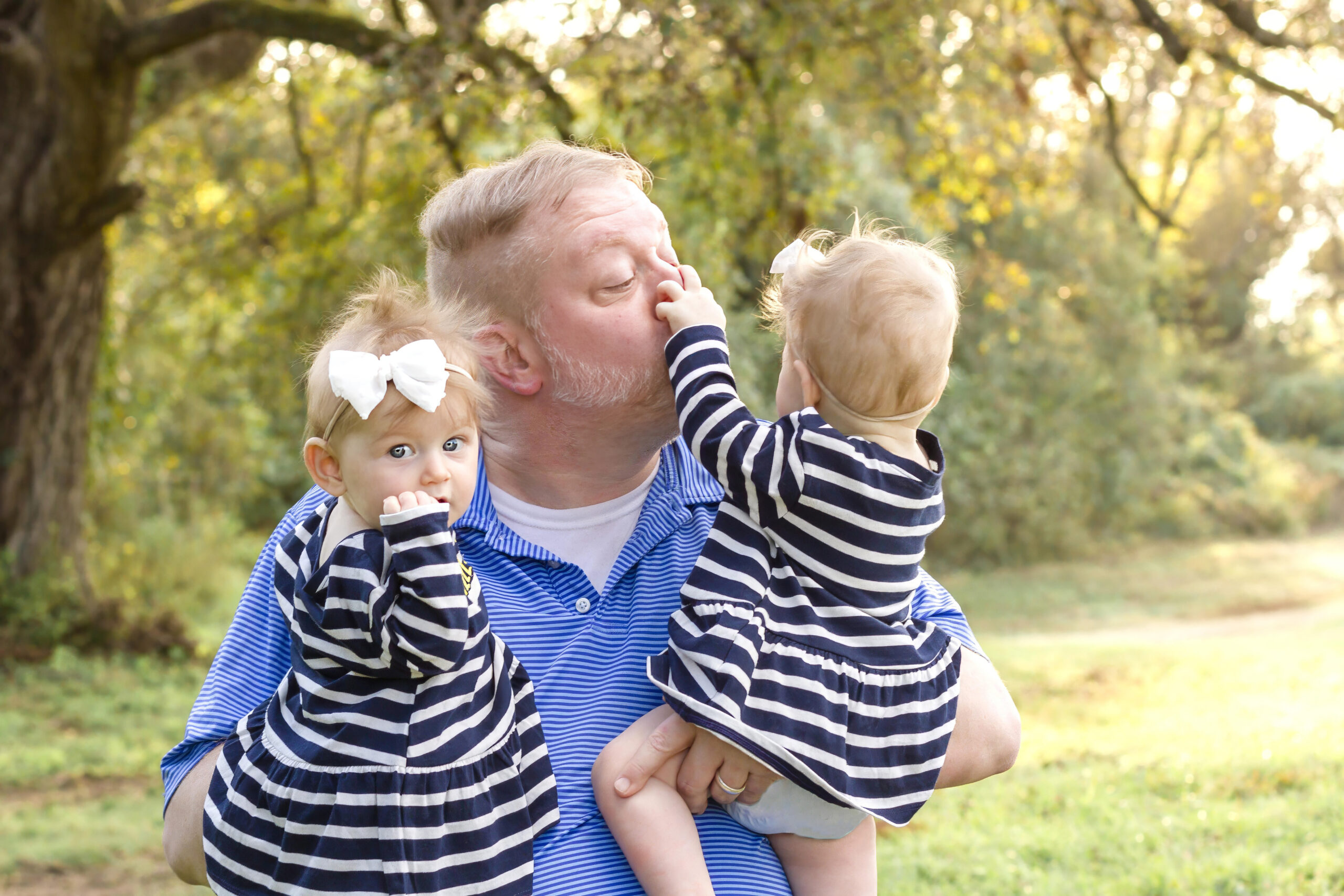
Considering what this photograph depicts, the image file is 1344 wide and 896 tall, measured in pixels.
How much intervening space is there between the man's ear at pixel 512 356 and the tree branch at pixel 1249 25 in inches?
174

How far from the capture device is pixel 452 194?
86.2 inches

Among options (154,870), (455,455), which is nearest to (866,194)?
(154,870)

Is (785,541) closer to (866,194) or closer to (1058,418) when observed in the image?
(866,194)

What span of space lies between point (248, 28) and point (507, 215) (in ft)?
14.3

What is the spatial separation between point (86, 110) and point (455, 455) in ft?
18.8

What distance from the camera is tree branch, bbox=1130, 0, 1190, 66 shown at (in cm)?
519

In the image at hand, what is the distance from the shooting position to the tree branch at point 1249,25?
16.9 feet

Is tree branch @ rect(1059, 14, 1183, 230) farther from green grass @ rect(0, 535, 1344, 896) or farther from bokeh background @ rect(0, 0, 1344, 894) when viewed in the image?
green grass @ rect(0, 535, 1344, 896)

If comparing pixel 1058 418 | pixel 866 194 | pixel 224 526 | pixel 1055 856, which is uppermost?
pixel 866 194

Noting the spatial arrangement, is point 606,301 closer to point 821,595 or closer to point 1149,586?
point 821,595

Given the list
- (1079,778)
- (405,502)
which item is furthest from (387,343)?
(1079,778)

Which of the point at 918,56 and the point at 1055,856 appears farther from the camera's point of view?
the point at 918,56

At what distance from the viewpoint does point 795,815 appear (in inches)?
68.3

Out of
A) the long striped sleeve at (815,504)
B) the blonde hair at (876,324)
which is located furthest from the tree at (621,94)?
the long striped sleeve at (815,504)
